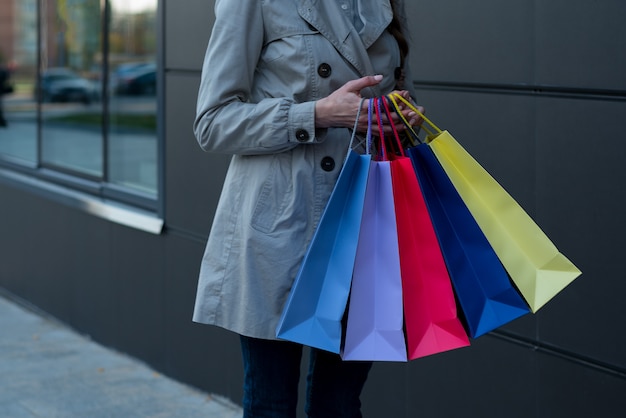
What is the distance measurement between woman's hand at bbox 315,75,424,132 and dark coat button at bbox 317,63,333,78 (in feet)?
0.35

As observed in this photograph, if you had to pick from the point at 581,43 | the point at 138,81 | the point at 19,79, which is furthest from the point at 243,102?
the point at 19,79

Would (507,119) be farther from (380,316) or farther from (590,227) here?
(380,316)

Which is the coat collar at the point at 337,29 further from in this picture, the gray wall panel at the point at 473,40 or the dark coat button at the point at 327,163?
the gray wall panel at the point at 473,40

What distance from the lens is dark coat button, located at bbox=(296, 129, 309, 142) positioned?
257 centimetres

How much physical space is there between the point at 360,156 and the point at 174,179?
294cm

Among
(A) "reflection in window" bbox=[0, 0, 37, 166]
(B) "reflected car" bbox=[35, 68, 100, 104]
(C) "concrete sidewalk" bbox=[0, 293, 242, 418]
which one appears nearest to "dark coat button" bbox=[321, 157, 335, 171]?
(C) "concrete sidewalk" bbox=[0, 293, 242, 418]

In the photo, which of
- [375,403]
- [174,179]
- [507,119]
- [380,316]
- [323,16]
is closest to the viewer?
[380,316]

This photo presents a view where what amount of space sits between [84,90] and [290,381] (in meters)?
4.62

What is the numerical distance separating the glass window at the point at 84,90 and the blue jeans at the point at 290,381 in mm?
2905

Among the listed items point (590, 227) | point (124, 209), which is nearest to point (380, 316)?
point (590, 227)

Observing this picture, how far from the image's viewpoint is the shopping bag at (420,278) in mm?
2391

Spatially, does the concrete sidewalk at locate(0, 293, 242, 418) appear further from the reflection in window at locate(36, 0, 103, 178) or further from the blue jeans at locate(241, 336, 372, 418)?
the blue jeans at locate(241, 336, 372, 418)

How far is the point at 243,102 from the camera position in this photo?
8.75 feet

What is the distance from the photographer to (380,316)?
2381mm
